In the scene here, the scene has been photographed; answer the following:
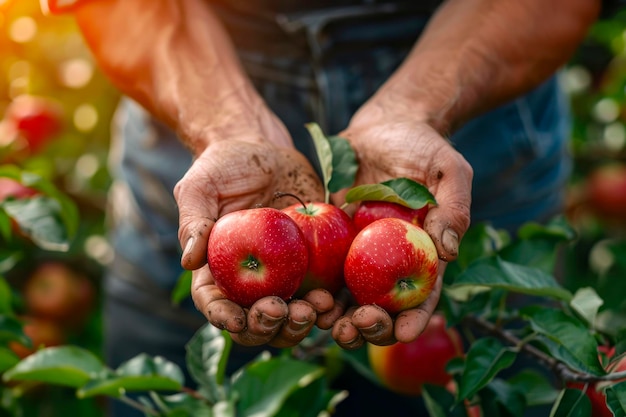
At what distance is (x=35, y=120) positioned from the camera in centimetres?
229

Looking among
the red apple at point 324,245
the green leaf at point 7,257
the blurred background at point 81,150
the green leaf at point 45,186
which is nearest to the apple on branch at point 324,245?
the red apple at point 324,245

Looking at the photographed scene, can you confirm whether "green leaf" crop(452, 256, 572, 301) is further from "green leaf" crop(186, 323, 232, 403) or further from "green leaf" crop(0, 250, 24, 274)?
"green leaf" crop(0, 250, 24, 274)

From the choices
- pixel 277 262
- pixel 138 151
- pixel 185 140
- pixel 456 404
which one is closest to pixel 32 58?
pixel 138 151

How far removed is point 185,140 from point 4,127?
123cm

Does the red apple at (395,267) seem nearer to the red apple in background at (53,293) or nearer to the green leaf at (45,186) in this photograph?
the green leaf at (45,186)

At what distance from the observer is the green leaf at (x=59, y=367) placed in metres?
1.17

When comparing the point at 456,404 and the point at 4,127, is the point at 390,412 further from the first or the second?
the point at 4,127

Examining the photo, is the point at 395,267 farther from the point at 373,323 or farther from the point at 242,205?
the point at 242,205

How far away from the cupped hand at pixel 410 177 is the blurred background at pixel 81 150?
1.01 m

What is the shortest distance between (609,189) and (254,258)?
1.90 metres

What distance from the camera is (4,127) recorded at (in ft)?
7.67

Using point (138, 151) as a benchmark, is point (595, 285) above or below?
below

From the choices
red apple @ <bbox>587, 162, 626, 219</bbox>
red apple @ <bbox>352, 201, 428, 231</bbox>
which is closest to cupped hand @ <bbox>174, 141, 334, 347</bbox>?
red apple @ <bbox>352, 201, 428, 231</bbox>

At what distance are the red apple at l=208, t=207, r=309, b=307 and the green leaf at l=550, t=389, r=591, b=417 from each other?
0.38m
